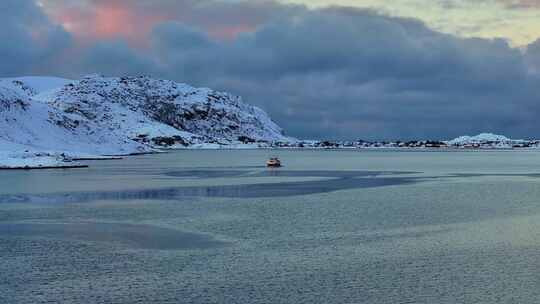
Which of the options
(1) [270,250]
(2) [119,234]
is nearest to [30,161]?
(2) [119,234]

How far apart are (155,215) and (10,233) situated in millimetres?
11117

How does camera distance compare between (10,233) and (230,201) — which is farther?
(230,201)

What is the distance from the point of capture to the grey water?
930 inches

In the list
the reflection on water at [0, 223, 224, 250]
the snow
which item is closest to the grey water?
the reflection on water at [0, 223, 224, 250]

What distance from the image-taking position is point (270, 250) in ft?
104

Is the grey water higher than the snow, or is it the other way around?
the snow

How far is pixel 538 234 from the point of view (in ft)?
120

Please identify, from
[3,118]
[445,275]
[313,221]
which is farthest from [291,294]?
[3,118]

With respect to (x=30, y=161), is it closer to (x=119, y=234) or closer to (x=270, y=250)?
(x=119, y=234)

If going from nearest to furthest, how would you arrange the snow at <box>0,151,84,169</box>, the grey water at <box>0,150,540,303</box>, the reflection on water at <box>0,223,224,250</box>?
1. the grey water at <box>0,150,540,303</box>
2. the reflection on water at <box>0,223,224,250</box>
3. the snow at <box>0,151,84,169</box>

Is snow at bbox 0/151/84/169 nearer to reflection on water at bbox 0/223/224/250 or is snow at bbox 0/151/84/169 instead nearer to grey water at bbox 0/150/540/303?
grey water at bbox 0/150/540/303

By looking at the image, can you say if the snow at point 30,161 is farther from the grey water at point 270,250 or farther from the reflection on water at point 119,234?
the reflection on water at point 119,234

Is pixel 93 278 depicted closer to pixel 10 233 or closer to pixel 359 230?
pixel 10 233

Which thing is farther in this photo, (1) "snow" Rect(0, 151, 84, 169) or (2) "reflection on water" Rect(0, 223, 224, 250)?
(1) "snow" Rect(0, 151, 84, 169)
